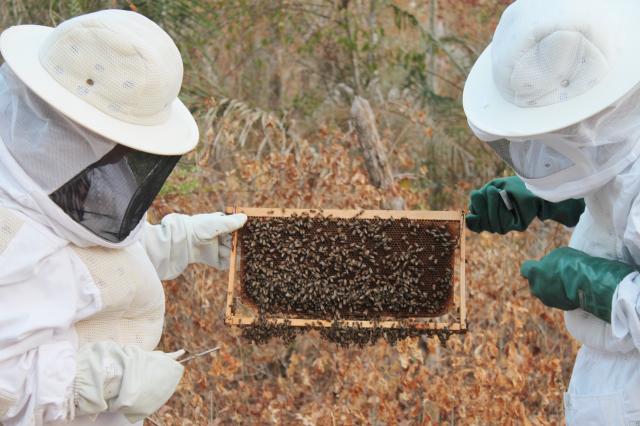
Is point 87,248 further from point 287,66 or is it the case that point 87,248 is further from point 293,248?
point 287,66

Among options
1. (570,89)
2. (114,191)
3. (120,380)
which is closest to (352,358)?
(120,380)

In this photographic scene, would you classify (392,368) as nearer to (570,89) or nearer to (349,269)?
(349,269)

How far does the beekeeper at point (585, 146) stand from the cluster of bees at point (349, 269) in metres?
0.69

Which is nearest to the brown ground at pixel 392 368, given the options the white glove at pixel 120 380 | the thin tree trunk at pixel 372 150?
the thin tree trunk at pixel 372 150

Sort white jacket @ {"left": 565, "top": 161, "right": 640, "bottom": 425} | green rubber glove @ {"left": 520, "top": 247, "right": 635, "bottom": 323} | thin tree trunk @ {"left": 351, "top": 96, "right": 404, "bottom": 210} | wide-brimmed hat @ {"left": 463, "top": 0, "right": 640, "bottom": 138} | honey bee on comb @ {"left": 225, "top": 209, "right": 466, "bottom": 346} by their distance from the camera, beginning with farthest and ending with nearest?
thin tree trunk @ {"left": 351, "top": 96, "right": 404, "bottom": 210}
honey bee on comb @ {"left": 225, "top": 209, "right": 466, "bottom": 346}
green rubber glove @ {"left": 520, "top": 247, "right": 635, "bottom": 323}
white jacket @ {"left": 565, "top": 161, "right": 640, "bottom": 425}
wide-brimmed hat @ {"left": 463, "top": 0, "right": 640, "bottom": 138}

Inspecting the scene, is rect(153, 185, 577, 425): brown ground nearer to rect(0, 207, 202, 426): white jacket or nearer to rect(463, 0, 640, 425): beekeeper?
rect(463, 0, 640, 425): beekeeper

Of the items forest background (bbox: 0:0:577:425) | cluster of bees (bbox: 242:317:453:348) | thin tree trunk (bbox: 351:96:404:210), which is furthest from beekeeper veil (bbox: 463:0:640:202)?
thin tree trunk (bbox: 351:96:404:210)

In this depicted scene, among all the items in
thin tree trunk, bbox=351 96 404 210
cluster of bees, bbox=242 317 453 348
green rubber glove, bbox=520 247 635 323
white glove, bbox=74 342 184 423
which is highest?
green rubber glove, bbox=520 247 635 323

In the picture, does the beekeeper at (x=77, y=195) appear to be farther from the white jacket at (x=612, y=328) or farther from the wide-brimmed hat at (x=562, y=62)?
the white jacket at (x=612, y=328)

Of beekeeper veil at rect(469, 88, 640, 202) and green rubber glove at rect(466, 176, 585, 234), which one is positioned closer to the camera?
beekeeper veil at rect(469, 88, 640, 202)

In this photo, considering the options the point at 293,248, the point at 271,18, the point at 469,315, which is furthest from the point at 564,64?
the point at 271,18

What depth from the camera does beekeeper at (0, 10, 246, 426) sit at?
2914 mm

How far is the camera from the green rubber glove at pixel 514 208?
383 centimetres

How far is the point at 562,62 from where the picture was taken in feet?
9.38
